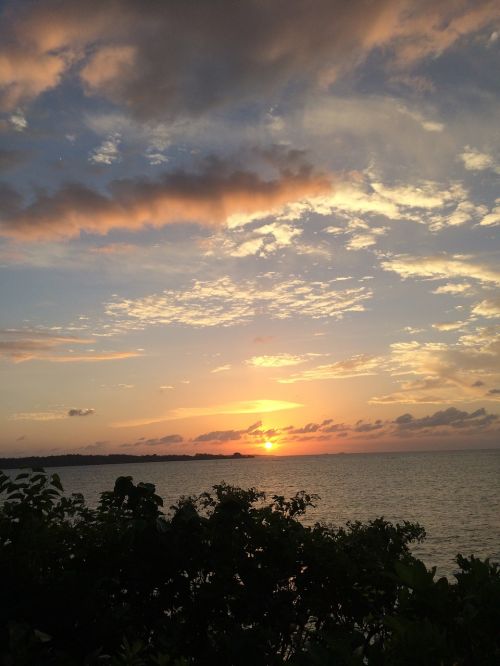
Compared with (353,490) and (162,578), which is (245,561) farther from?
(353,490)

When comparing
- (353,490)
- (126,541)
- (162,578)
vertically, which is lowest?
(353,490)

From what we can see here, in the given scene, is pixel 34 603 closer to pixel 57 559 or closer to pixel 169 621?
pixel 57 559

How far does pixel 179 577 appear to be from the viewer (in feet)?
27.4

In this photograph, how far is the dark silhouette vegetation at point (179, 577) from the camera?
22.5ft

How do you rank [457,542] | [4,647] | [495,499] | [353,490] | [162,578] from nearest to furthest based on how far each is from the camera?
[4,647] → [162,578] → [457,542] → [495,499] → [353,490]

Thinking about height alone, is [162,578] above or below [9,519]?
below

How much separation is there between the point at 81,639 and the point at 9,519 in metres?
2.05

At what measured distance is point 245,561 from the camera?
8750 mm

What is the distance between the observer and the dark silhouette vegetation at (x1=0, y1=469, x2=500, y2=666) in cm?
686

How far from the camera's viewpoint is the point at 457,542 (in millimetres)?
48594

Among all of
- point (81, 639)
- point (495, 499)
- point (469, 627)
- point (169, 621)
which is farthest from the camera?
point (495, 499)

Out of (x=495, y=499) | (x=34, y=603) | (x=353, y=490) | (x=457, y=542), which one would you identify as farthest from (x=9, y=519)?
(x=353, y=490)

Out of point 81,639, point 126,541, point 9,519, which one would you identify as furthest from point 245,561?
point 9,519

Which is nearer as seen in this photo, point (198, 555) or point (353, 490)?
point (198, 555)
